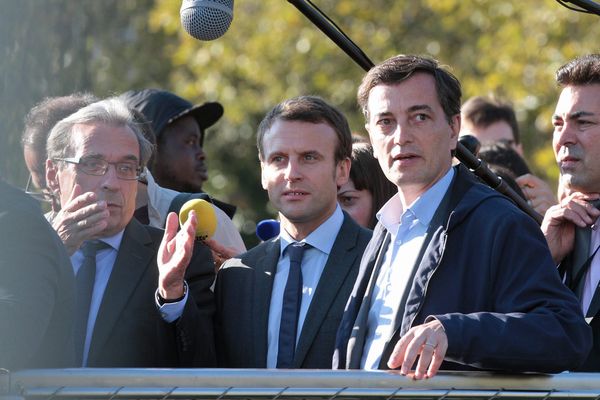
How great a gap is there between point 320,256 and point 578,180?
1072 mm

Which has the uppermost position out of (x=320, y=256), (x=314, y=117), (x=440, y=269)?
(x=314, y=117)

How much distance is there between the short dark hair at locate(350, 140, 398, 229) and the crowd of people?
1 cm

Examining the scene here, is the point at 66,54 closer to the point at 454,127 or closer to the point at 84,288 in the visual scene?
the point at 84,288

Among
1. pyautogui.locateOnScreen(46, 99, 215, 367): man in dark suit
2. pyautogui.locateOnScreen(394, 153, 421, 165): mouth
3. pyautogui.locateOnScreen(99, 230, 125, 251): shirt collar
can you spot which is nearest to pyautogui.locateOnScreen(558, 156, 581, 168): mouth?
pyautogui.locateOnScreen(394, 153, 421, 165): mouth

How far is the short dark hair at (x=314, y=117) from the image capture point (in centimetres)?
556

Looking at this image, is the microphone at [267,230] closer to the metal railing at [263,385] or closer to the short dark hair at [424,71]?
the short dark hair at [424,71]

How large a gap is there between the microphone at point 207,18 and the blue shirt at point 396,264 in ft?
3.01

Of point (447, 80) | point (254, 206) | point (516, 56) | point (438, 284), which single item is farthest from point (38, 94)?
point (254, 206)

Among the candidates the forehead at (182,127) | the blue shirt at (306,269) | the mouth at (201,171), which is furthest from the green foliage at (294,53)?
the blue shirt at (306,269)

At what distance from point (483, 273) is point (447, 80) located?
0.86 meters

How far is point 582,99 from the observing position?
16.9 ft

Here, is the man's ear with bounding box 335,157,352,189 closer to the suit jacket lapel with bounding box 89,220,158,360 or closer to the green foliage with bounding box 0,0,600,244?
the suit jacket lapel with bounding box 89,220,158,360

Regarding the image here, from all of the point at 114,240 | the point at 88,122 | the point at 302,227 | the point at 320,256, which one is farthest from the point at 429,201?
the point at 88,122

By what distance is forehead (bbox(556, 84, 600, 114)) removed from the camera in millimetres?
5125
